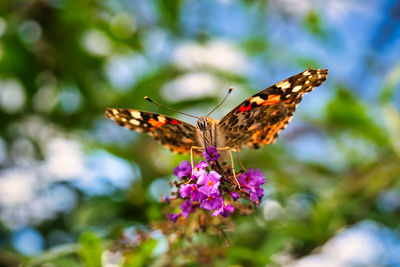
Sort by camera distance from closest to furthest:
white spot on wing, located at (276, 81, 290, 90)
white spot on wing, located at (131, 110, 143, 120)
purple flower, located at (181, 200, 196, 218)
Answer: purple flower, located at (181, 200, 196, 218) < white spot on wing, located at (276, 81, 290, 90) < white spot on wing, located at (131, 110, 143, 120)

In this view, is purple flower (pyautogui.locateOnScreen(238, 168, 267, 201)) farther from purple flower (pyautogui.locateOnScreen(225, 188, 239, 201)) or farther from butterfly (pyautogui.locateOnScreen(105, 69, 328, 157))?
butterfly (pyautogui.locateOnScreen(105, 69, 328, 157))

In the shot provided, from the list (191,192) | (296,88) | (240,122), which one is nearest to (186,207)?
(191,192)

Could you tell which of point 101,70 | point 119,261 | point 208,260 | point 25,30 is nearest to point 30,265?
point 119,261

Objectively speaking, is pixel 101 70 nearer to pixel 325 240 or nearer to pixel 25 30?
pixel 25 30

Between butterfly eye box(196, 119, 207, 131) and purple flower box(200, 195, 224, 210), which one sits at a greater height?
butterfly eye box(196, 119, 207, 131)

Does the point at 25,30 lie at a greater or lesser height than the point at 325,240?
greater

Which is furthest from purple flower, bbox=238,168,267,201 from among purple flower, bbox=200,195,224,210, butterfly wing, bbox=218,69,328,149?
butterfly wing, bbox=218,69,328,149

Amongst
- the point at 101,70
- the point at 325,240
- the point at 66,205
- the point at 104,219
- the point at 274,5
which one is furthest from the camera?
the point at 274,5
